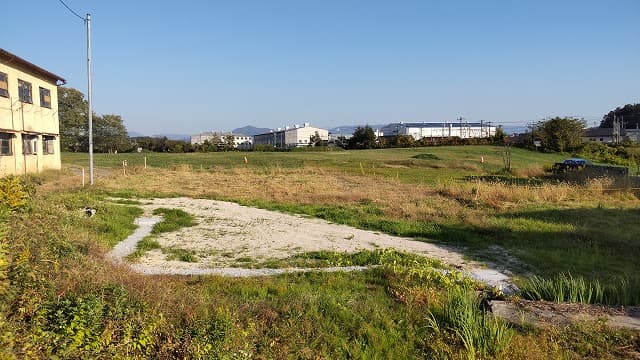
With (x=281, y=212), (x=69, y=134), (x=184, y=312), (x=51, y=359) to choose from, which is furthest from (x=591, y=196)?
(x=69, y=134)

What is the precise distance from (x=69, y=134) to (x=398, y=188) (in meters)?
75.6

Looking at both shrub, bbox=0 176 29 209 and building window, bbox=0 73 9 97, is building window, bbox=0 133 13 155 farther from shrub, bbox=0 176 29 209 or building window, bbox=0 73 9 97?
shrub, bbox=0 176 29 209

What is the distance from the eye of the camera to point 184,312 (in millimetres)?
4945

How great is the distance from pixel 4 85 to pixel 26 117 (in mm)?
2764

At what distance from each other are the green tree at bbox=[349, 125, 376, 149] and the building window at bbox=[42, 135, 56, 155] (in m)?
59.5

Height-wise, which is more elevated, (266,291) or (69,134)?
(69,134)

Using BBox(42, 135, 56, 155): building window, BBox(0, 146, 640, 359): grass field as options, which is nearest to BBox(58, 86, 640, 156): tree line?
BBox(42, 135, 56, 155): building window

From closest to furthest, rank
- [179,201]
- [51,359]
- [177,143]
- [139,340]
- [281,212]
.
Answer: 1. [51,359]
2. [139,340]
3. [281,212]
4. [179,201]
5. [177,143]

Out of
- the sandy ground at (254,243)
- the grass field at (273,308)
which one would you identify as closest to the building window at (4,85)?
the sandy ground at (254,243)

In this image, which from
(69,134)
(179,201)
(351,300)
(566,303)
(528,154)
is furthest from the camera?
(69,134)

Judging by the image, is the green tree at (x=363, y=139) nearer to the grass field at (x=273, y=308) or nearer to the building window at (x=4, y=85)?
the building window at (x=4, y=85)

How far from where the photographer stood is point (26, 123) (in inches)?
1069

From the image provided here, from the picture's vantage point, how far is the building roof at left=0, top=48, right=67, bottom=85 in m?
24.4

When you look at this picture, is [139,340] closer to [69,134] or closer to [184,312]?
Result: [184,312]
